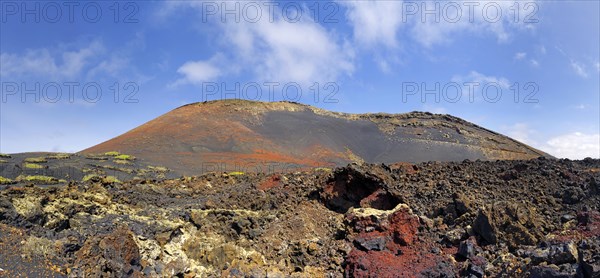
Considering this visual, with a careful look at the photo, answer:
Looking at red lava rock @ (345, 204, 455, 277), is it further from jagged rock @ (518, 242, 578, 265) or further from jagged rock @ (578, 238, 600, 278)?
jagged rock @ (578, 238, 600, 278)

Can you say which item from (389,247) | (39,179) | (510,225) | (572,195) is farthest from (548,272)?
(39,179)

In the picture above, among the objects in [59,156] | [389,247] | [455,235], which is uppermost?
[59,156]

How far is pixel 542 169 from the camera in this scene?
15148mm

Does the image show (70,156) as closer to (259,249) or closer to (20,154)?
(20,154)

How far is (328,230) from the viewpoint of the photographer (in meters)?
12.0

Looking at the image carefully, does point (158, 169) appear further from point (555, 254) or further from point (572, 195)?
point (555, 254)

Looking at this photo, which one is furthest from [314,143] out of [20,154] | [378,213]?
[378,213]

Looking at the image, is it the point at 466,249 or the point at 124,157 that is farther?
the point at 124,157

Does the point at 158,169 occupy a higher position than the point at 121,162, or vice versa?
the point at 121,162

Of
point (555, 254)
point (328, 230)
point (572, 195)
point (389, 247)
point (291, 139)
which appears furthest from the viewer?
point (291, 139)

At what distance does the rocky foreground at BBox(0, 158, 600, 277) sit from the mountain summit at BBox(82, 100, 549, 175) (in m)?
17.9

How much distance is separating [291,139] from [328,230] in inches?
1210

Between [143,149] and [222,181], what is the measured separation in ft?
61.9

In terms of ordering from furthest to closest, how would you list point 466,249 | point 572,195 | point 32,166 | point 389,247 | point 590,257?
point 32,166, point 572,195, point 389,247, point 466,249, point 590,257
